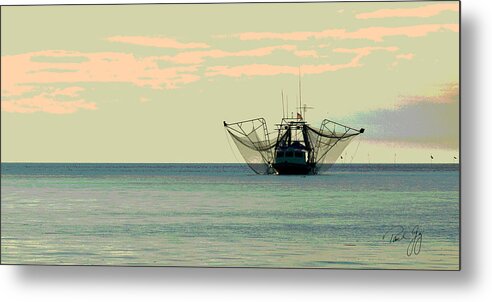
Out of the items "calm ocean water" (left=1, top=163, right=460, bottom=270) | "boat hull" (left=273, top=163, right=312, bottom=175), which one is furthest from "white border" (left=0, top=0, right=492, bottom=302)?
"boat hull" (left=273, top=163, right=312, bottom=175)

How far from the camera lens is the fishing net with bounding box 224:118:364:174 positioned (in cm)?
628

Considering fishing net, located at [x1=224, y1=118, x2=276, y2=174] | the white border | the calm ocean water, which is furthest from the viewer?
fishing net, located at [x1=224, y1=118, x2=276, y2=174]

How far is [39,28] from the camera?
6422 mm

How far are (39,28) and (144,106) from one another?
74 cm

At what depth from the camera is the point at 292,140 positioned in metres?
6.41

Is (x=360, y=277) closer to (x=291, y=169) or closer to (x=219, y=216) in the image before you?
(x=291, y=169)

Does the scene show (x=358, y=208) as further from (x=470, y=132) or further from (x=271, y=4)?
(x=271, y=4)

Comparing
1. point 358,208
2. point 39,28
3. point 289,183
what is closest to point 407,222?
point 358,208
